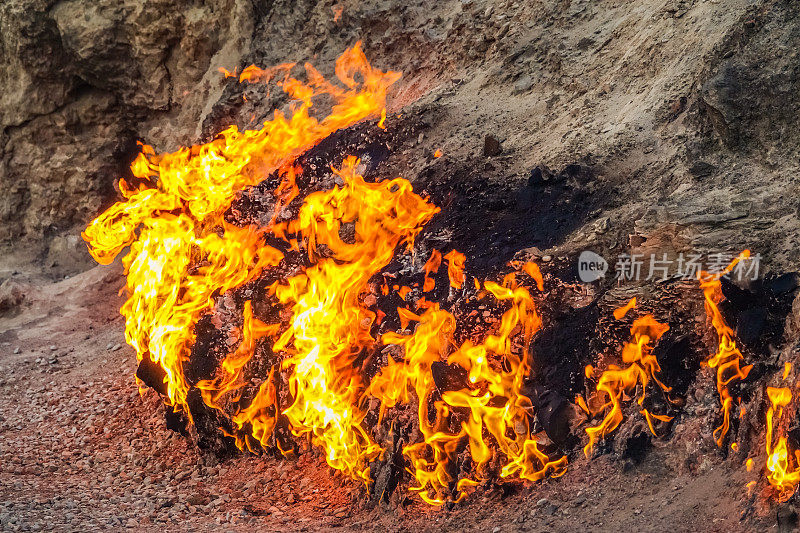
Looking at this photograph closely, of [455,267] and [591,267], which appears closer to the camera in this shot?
[591,267]

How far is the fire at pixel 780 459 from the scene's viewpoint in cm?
441

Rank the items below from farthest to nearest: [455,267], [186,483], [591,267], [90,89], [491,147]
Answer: [90,89], [491,147], [186,483], [455,267], [591,267]

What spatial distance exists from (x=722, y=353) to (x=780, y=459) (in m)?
0.82

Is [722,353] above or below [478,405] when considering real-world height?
below

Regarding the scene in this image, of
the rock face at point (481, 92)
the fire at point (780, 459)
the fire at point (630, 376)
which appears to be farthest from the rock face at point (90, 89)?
the fire at point (780, 459)

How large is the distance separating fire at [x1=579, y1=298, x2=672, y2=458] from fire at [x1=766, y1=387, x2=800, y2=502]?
69cm

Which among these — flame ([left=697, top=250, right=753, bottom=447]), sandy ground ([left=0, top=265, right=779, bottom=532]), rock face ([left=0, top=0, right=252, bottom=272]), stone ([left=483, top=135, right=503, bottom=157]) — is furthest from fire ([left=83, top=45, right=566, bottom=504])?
rock face ([left=0, top=0, right=252, bottom=272])

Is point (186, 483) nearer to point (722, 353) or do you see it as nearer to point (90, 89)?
point (722, 353)

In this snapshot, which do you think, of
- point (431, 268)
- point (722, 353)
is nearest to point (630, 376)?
point (722, 353)

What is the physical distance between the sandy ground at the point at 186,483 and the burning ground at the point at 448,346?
0.02 meters

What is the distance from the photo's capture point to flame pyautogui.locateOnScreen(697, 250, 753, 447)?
498 cm

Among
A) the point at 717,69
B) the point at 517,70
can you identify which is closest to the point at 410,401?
the point at 717,69

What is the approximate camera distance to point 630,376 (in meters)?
5.29

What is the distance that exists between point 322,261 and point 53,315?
18.5 ft
